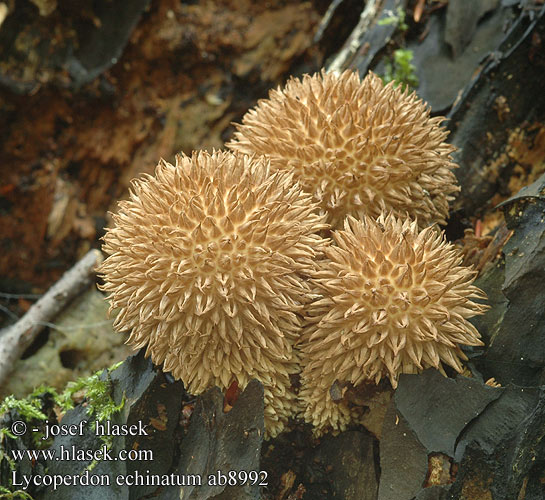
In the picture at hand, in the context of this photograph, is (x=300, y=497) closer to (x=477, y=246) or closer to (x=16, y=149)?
(x=477, y=246)

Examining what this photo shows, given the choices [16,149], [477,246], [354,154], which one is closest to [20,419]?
[354,154]

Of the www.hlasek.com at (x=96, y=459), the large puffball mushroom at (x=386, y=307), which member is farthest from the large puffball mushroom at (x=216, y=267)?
the www.hlasek.com at (x=96, y=459)

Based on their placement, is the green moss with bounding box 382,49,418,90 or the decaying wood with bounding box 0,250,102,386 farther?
the green moss with bounding box 382,49,418,90

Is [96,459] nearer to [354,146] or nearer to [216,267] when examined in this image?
[216,267]

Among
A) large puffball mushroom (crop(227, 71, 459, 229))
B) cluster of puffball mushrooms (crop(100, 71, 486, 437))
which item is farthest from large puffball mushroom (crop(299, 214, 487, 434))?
large puffball mushroom (crop(227, 71, 459, 229))

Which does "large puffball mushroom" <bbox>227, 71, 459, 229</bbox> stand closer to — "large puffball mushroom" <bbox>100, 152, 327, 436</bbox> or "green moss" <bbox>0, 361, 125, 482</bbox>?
"large puffball mushroom" <bbox>100, 152, 327, 436</bbox>

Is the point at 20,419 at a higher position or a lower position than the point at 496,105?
lower
